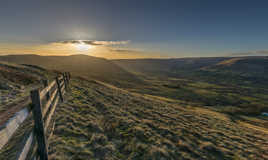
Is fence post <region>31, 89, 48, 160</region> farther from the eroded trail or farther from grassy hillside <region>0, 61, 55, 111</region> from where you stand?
grassy hillside <region>0, 61, 55, 111</region>

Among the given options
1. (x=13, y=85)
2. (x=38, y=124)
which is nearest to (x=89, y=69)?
(x=13, y=85)

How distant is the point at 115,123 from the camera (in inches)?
377

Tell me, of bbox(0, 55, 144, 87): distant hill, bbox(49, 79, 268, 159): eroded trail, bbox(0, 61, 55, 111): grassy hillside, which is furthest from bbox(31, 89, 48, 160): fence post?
bbox(0, 55, 144, 87): distant hill

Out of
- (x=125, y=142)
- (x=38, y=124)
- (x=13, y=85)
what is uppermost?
(x=38, y=124)

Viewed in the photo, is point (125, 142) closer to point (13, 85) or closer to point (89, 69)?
point (13, 85)

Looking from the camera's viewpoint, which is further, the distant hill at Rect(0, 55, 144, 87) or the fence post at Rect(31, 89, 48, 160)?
the distant hill at Rect(0, 55, 144, 87)


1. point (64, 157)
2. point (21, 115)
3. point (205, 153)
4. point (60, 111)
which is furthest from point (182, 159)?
point (60, 111)

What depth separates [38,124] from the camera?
4.06 m

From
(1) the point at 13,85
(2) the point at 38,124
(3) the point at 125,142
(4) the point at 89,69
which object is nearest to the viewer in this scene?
(2) the point at 38,124

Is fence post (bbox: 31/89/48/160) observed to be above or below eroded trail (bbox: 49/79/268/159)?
above

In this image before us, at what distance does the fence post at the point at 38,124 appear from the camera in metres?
3.82

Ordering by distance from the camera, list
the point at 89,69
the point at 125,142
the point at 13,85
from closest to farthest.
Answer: the point at 125,142 → the point at 13,85 → the point at 89,69

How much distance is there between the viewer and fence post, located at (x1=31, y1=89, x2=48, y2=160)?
382cm

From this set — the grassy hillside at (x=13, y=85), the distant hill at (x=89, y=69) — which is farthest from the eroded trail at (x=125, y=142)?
the distant hill at (x=89, y=69)
